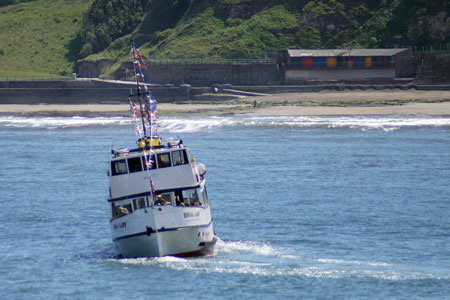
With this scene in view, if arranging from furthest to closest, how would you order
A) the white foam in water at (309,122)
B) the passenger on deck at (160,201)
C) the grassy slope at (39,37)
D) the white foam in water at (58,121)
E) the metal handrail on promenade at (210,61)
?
1. the grassy slope at (39,37)
2. the metal handrail on promenade at (210,61)
3. the white foam in water at (58,121)
4. the white foam in water at (309,122)
5. the passenger on deck at (160,201)

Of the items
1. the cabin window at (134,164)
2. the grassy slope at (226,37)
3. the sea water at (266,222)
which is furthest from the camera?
the grassy slope at (226,37)

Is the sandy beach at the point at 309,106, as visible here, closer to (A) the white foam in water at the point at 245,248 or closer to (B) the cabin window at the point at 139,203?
(A) the white foam in water at the point at 245,248

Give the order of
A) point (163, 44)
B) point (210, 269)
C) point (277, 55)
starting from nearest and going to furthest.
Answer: point (210, 269) < point (277, 55) < point (163, 44)

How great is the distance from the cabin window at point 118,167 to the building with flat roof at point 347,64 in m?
74.2

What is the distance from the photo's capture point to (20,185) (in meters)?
51.2

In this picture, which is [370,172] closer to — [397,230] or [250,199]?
[250,199]

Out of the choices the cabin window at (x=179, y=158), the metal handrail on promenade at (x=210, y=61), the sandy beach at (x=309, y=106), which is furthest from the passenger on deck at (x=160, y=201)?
the metal handrail on promenade at (x=210, y=61)

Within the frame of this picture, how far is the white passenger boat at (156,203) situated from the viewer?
103 feet

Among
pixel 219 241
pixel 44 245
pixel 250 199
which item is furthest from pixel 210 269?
pixel 250 199

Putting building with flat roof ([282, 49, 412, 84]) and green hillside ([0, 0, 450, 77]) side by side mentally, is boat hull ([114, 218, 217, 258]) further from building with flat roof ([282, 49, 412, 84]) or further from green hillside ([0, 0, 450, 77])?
green hillside ([0, 0, 450, 77])

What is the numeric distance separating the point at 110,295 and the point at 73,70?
10639cm

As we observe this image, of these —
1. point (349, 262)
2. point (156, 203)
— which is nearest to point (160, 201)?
point (156, 203)

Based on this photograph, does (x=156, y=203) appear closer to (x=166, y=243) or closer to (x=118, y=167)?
(x=166, y=243)

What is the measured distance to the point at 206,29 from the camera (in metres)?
122
